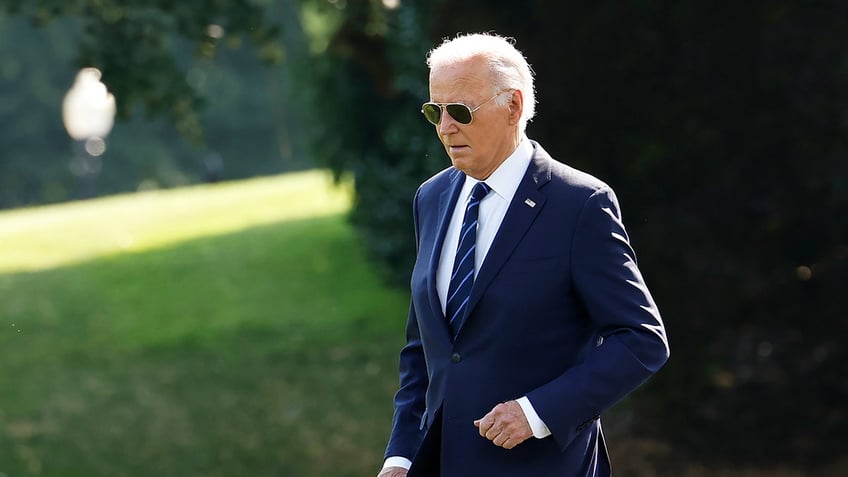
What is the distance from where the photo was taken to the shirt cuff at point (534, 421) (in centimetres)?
321

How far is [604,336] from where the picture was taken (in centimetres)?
328

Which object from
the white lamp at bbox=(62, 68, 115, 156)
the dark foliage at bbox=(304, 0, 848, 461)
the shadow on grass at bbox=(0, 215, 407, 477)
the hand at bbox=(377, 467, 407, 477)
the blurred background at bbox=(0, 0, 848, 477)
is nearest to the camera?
Result: the hand at bbox=(377, 467, 407, 477)

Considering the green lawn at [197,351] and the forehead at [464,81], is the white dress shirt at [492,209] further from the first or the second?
the green lawn at [197,351]

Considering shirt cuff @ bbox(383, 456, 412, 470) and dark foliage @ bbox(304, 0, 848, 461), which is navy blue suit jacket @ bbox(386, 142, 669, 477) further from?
dark foliage @ bbox(304, 0, 848, 461)

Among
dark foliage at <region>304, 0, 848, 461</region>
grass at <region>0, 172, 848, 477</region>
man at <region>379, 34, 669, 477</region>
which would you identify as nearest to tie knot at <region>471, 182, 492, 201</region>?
man at <region>379, 34, 669, 477</region>

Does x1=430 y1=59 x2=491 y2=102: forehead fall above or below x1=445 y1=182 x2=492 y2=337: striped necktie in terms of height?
above

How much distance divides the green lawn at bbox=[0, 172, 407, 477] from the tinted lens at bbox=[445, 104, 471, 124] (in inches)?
284

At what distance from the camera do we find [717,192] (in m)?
8.34

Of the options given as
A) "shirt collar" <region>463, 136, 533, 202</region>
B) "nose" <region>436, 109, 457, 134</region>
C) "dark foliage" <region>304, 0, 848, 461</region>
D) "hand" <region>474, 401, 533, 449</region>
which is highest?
"nose" <region>436, 109, 457, 134</region>

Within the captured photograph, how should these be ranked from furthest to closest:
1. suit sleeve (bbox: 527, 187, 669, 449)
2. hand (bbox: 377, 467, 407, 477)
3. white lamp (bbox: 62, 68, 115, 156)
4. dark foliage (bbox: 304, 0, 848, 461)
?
Result: white lamp (bbox: 62, 68, 115, 156) → dark foliage (bbox: 304, 0, 848, 461) → hand (bbox: 377, 467, 407, 477) → suit sleeve (bbox: 527, 187, 669, 449)

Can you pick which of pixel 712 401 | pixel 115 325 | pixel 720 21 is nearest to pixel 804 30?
pixel 720 21

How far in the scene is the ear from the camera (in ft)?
11.0

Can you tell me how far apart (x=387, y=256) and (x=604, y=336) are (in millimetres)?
10726

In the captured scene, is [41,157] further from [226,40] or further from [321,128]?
[226,40]
